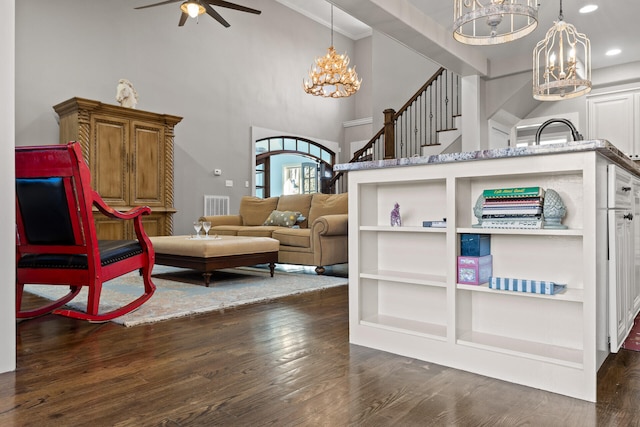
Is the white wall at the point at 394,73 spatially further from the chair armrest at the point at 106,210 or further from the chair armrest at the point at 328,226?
the chair armrest at the point at 106,210

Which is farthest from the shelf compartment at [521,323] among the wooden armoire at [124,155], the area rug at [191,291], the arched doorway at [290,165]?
the arched doorway at [290,165]

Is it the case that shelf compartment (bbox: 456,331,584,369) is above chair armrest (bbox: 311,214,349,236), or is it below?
below

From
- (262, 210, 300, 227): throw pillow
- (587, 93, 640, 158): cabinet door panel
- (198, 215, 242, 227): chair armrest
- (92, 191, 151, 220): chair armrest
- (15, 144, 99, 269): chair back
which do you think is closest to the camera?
(15, 144, 99, 269): chair back

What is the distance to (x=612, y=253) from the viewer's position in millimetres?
1827

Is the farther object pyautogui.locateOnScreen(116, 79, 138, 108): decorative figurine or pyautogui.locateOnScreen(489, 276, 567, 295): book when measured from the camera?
pyautogui.locateOnScreen(116, 79, 138, 108): decorative figurine

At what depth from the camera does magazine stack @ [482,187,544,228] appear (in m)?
1.84

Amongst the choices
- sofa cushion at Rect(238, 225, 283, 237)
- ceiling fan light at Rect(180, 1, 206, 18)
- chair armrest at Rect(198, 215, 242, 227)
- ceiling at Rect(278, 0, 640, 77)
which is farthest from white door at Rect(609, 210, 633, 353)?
chair armrest at Rect(198, 215, 242, 227)

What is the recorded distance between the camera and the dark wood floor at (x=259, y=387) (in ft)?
4.84

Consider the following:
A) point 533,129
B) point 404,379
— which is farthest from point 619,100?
point 404,379

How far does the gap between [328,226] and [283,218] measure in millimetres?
1283

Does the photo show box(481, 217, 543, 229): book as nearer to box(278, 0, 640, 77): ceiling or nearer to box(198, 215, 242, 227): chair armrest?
box(278, 0, 640, 77): ceiling

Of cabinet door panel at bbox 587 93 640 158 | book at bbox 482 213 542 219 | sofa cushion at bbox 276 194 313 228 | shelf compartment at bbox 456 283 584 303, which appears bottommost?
shelf compartment at bbox 456 283 584 303

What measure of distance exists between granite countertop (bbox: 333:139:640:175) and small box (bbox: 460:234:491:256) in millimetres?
355

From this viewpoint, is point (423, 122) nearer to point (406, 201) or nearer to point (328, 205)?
point (328, 205)
